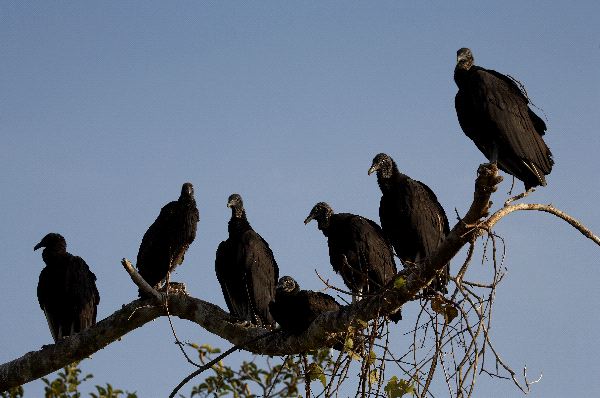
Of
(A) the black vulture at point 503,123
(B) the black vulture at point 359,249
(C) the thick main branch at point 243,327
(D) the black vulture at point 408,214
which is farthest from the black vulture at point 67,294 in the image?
(A) the black vulture at point 503,123

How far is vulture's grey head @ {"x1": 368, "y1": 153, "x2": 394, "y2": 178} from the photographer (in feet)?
20.4

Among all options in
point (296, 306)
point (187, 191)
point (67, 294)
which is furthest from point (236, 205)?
point (296, 306)

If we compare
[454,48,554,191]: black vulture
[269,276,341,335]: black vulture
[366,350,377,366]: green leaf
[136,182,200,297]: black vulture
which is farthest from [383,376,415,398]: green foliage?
[136,182,200,297]: black vulture

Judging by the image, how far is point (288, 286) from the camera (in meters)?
5.75

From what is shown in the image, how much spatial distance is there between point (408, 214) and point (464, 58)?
0.92 meters

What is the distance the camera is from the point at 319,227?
6.69 m

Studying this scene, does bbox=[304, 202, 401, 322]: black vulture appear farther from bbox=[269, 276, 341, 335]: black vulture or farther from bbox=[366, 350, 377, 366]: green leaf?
bbox=[366, 350, 377, 366]: green leaf

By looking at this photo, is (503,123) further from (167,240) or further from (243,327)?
(167,240)

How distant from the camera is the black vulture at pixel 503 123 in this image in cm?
527

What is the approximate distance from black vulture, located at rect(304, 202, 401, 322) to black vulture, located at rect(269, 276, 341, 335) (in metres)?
0.35

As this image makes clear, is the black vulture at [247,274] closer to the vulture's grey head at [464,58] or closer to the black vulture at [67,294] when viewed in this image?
the black vulture at [67,294]

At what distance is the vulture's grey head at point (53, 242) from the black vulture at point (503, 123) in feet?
11.0

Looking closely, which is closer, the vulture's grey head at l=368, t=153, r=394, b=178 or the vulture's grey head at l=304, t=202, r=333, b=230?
the vulture's grey head at l=368, t=153, r=394, b=178

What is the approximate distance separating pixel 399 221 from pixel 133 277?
5.43ft
